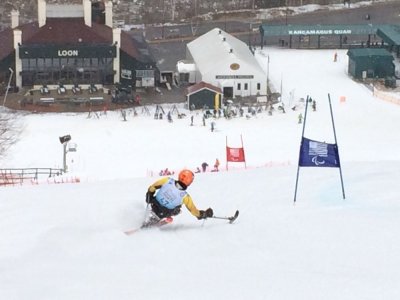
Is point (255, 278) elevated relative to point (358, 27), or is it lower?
lower

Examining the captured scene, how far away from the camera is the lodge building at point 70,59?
38.2 m

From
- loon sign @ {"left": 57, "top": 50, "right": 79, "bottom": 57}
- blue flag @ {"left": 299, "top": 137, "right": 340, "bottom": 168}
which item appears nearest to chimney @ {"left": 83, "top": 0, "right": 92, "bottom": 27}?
loon sign @ {"left": 57, "top": 50, "right": 79, "bottom": 57}

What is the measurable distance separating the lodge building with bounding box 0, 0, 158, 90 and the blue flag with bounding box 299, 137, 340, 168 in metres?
27.9

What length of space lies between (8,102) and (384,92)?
17178 millimetres

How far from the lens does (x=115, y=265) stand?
7.86 metres

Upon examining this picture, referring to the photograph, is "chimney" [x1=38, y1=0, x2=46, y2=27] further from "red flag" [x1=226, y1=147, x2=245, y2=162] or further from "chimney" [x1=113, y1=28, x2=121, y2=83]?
"red flag" [x1=226, y1=147, x2=245, y2=162]

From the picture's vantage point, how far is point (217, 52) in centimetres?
4050

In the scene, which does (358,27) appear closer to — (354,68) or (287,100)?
(354,68)

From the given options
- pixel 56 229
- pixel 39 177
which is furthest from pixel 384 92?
pixel 56 229

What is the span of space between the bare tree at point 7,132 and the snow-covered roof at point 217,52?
11.2 metres

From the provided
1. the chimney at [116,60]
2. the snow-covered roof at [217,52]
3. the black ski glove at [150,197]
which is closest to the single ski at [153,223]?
the black ski glove at [150,197]

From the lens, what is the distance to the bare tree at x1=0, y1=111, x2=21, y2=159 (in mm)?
24578

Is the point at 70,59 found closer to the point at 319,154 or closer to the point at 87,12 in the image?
the point at 87,12

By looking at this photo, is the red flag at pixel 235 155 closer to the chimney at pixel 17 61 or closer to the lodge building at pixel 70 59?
the lodge building at pixel 70 59
